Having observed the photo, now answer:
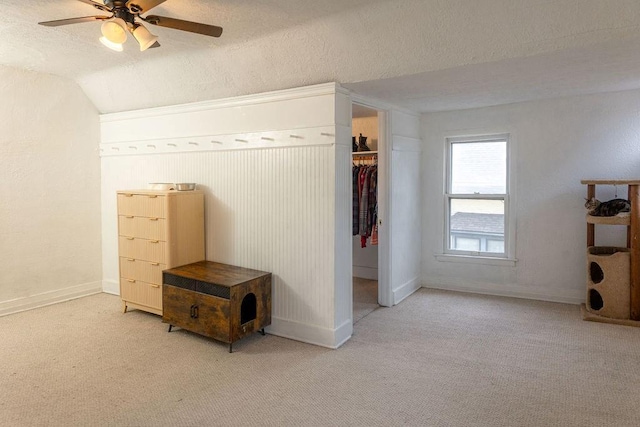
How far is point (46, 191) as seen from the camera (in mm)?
4480

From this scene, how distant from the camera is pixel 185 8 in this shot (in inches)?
104

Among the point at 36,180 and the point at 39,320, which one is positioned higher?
the point at 36,180

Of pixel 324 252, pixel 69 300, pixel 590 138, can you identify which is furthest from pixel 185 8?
pixel 590 138

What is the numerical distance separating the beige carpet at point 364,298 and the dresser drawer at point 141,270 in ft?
6.09

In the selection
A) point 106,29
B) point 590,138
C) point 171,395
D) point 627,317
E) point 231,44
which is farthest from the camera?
point 590,138

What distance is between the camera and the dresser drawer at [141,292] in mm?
3902

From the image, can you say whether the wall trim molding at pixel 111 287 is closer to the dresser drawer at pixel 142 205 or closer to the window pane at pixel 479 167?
the dresser drawer at pixel 142 205

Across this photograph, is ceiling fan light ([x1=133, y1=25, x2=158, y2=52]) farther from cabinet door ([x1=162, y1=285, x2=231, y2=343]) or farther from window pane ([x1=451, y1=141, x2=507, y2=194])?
window pane ([x1=451, y1=141, x2=507, y2=194])

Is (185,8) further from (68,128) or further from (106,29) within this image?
(68,128)

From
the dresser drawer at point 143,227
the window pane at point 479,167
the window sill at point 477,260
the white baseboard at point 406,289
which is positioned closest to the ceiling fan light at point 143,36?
the dresser drawer at point 143,227

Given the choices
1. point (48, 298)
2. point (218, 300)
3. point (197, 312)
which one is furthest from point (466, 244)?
point (48, 298)

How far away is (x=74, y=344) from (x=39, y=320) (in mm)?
879

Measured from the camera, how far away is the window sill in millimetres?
4656

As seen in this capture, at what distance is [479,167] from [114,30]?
12.9 ft
